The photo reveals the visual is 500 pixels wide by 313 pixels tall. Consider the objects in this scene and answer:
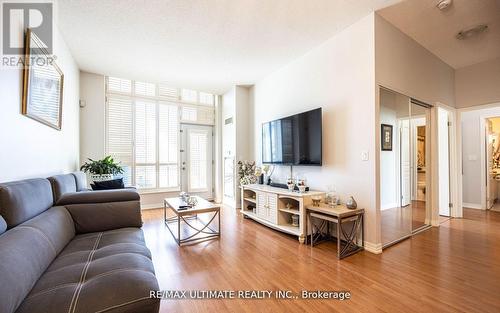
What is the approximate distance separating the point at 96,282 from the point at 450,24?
4.57m

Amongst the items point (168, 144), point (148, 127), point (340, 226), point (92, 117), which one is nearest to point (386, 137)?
point (340, 226)

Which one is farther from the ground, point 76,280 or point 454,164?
point 454,164

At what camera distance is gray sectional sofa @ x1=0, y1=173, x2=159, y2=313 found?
39.5 inches

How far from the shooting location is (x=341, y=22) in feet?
9.01

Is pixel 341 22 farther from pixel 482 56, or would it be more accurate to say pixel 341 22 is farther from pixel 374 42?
pixel 482 56

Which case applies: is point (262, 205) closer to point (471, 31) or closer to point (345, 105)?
point (345, 105)

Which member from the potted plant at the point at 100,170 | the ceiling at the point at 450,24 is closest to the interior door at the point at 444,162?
the ceiling at the point at 450,24

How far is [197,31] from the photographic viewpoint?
291 centimetres

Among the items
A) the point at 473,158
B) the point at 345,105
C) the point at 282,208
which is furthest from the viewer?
the point at 473,158

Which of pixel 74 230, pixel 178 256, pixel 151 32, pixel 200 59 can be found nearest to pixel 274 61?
pixel 200 59

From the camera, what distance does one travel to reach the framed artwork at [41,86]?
196cm

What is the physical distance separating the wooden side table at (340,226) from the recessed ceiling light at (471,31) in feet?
9.57

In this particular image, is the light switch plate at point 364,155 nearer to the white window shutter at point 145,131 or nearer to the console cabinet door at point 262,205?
the console cabinet door at point 262,205

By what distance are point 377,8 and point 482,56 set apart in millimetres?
2711
